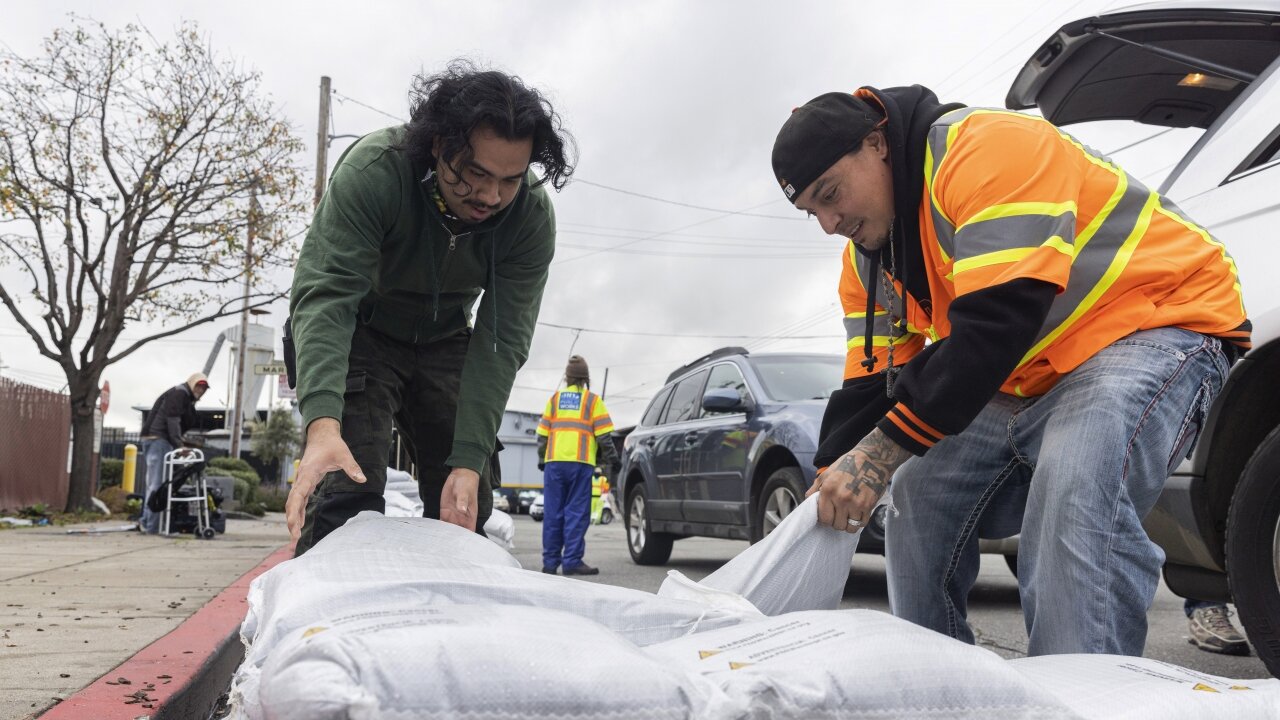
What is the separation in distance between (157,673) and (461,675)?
2.22 metres

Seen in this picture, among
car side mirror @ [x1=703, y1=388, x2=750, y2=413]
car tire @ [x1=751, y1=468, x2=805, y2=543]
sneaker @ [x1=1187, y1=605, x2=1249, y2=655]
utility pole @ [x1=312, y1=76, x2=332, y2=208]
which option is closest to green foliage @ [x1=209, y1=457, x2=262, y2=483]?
utility pole @ [x1=312, y1=76, x2=332, y2=208]

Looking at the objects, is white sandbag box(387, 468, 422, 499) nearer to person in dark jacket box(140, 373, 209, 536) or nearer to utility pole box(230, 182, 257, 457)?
person in dark jacket box(140, 373, 209, 536)

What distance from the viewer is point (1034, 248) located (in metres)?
2.00

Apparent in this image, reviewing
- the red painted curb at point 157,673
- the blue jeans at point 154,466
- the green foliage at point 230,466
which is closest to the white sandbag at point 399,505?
the red painted curb at point 157,673

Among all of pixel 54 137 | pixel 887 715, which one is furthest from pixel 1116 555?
pixel 54 137

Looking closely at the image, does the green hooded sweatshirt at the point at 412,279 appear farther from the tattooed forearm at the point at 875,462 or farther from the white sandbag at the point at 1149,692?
the white sandbag at the point at 1149,692

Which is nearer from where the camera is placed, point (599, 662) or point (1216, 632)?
point (599, 662)

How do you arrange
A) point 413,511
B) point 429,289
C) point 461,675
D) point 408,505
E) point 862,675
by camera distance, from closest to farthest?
1. point 461,675
2. point 862,675
3. point 429,289
4. point 413,511
5. point 408,505

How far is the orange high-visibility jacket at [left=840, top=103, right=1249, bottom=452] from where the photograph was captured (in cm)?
202

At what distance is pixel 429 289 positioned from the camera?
9.93ft

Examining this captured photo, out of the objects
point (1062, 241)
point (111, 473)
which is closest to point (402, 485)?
point (1062, 241)

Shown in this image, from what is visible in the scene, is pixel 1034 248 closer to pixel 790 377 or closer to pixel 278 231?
pixel 790 377

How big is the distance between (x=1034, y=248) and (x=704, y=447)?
220 inches

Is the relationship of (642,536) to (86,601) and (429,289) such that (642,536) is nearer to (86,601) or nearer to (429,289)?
(86,601)
